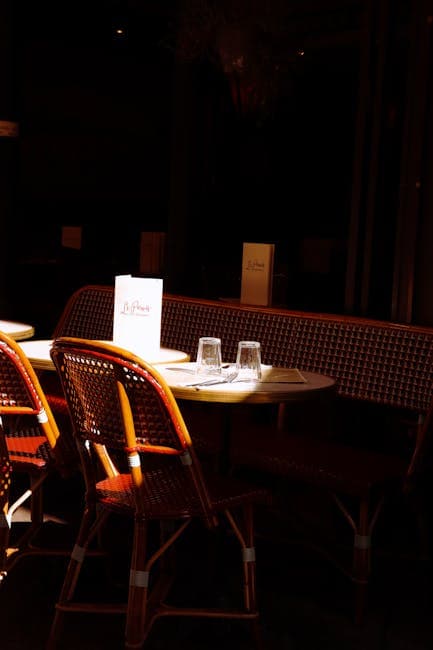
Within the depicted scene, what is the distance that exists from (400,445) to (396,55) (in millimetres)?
1647

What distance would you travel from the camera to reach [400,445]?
3.95m

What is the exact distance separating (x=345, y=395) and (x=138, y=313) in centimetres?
112

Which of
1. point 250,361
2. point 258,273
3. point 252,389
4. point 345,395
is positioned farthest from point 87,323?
point 252,389

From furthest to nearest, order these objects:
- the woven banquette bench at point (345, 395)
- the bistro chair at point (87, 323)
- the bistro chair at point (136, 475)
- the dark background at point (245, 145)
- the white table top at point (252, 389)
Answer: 1. the bistro chair at point (87, 323)
2. the dark background at point (245, 145)
3. the woven banquette bench at point (345, 395)
4. the white table top at point (252, 389)
5. the bistro chair at point (136, 475)

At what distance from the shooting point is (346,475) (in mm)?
3207

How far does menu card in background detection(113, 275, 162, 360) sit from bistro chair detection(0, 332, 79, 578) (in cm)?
41

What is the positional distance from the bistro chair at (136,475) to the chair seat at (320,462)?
47 cm

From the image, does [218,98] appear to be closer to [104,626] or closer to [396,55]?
[396,55]

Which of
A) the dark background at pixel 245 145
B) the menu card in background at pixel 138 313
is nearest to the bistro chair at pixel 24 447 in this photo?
the menu card in background at pixel 138 313

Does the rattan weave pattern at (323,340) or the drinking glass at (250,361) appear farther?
the rattan weave pattern at (323,340)

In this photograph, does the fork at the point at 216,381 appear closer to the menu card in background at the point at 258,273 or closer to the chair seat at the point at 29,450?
the chair seat at the point at 29,450

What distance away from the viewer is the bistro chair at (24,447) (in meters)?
2.90

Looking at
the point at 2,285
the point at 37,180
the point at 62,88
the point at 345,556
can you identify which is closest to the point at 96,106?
the point at 62,88

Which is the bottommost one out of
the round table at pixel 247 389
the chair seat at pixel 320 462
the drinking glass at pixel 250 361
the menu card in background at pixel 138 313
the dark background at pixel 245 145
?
the chair seat at pixel 320 462
